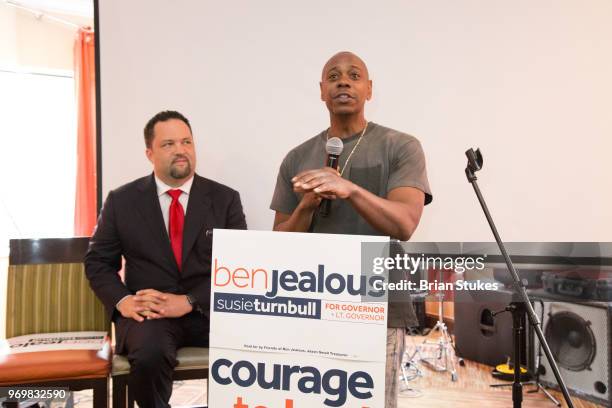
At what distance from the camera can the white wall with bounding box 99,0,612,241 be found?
2.77m

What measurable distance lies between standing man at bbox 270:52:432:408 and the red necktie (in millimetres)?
804

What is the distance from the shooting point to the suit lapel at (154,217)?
261 centimetres

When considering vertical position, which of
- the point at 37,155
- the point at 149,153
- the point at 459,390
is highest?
the point at 37,155

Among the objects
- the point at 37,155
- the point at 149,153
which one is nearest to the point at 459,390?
the point at 149,153

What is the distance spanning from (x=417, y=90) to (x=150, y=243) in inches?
65.3

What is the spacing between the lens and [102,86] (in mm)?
3000

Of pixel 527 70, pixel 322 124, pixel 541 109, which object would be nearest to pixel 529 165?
pixel 541 109

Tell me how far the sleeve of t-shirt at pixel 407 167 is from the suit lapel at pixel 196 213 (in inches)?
46.0

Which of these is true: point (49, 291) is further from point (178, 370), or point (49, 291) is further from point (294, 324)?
point (294, 324)

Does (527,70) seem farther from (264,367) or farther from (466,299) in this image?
(264,367)

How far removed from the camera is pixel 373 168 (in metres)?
1.90

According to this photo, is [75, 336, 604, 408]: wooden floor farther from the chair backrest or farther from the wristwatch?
the chair backrest

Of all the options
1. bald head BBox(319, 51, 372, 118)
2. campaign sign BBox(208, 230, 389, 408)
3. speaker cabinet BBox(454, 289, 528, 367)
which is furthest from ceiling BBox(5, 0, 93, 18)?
speaker cabinet BBox(454, 289, 528, 367)

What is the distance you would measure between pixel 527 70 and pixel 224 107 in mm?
1696
